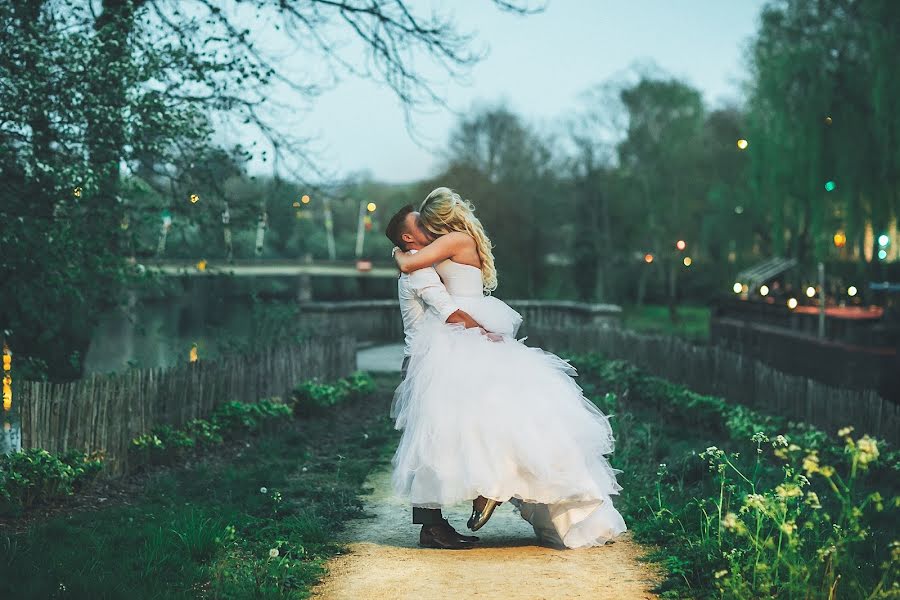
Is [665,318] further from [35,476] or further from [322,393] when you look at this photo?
[35,476]

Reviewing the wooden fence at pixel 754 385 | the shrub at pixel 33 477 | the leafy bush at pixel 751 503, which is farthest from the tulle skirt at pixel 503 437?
the wooden fence at pixel 754 385

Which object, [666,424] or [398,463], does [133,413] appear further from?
[666,424]

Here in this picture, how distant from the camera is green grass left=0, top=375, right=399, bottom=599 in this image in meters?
4.62

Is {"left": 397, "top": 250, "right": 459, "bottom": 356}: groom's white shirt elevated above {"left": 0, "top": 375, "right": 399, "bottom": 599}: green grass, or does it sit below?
above

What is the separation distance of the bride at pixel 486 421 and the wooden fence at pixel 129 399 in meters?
2.81

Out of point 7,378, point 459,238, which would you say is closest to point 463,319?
point 459,238

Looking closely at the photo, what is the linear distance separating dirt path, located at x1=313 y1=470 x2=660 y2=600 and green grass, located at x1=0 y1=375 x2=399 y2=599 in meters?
0.22

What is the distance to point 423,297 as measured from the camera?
560cm

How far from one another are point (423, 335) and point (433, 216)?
0.69 m

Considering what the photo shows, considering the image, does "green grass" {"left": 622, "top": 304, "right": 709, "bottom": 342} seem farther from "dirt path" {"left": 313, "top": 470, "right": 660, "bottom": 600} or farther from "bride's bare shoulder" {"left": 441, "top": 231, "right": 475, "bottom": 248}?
"bride's bare shoulder" {"left": 441, "top": 231, "right": 475, "bottom": 248}

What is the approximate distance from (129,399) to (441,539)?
355cm

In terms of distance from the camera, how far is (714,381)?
12461 millimetres

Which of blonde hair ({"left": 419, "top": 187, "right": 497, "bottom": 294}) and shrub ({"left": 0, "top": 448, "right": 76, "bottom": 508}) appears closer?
blonde hair ({"left": 419, "top": 187, "right": 497, "bottom": 294})

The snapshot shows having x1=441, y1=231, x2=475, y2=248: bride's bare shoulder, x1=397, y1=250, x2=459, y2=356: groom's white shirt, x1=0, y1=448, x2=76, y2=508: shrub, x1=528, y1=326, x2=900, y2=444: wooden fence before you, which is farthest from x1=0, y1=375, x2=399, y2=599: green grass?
x1=528, y1=326, x2=900, y2=444: wooden fence
